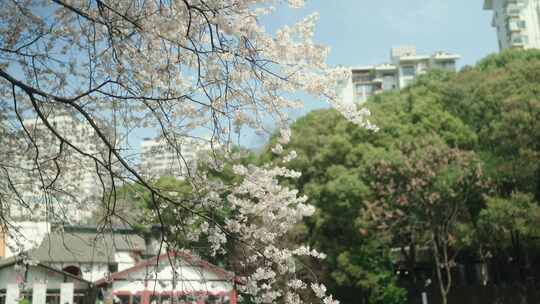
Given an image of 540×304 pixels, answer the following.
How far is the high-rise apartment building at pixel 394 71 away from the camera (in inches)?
2243

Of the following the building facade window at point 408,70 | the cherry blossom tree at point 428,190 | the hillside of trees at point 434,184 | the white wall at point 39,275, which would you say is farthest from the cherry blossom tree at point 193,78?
the building facade window at point 408,70

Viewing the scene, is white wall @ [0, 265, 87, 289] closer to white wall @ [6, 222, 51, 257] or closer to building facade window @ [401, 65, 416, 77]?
white wall @ [6, 222, 51, 257]

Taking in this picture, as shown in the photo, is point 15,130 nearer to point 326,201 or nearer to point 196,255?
point 196,255

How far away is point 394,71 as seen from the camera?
58.6 meters

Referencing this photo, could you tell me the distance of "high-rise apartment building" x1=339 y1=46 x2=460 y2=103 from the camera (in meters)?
57.0

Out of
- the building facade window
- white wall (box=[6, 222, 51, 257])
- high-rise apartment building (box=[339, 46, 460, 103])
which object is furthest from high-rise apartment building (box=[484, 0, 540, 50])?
white wall (box=[6, 222, 51, 257])

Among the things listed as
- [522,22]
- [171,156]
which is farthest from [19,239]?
[522,22]

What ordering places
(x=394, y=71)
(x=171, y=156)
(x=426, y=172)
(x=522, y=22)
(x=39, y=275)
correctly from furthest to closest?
(x=394, y=71) → (x=522, y=22) → (x=39, y=275) → (x=426, y=172) → (x=171, y=156)

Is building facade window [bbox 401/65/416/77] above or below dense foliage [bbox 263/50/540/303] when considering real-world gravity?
above

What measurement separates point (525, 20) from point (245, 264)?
4687 centimetres

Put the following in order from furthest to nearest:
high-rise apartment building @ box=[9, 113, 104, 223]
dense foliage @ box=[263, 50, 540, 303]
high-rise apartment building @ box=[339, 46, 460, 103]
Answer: high-rise apartment building @ box=[339, 46, 460, 103], dense foliage @ box=[263, 50, 540, 303], high-rise apartment building @ box=[9, 113, 104, 223]

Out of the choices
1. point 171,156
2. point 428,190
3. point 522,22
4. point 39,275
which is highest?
point 522,22

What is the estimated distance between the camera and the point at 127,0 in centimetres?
462

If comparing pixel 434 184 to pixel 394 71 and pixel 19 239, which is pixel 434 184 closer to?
pixel 19 239
